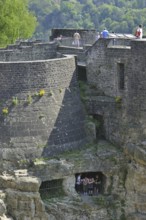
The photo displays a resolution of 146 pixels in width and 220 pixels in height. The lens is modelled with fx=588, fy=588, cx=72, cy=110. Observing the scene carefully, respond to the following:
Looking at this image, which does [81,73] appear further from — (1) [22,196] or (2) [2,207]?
(2) [2,207]

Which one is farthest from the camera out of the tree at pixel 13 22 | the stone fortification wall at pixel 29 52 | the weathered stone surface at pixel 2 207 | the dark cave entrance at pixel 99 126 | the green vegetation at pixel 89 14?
the green vegetation at pixel 89 14

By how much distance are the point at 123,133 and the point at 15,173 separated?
17.6 ft

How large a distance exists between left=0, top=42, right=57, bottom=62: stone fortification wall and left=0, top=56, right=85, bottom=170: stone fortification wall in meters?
4.53

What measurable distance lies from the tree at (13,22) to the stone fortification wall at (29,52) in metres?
14.3

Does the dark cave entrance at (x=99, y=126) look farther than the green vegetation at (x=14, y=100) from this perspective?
Yes

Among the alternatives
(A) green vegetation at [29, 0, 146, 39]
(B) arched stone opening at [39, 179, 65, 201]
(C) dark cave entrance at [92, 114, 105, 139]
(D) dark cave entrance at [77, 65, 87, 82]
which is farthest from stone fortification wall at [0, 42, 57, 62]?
(A) green vegetation at [29, 0, 146, 39]

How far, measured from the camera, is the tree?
46.8 meters

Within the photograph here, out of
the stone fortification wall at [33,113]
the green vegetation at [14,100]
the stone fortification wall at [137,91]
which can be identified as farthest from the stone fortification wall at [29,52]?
the stone fortification wall at [137,91]

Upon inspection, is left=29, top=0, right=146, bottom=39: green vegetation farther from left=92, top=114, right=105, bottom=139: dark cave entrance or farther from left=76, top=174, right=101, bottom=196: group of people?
left=76, top=174, right=101, bottom=196: group of people

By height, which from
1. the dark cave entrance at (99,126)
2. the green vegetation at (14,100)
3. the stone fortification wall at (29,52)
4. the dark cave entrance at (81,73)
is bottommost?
the dark cave entrance at (99,126)

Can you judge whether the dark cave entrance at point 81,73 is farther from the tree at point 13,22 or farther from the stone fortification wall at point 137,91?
the tree at point 13,22

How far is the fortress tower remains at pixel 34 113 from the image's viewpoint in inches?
1021

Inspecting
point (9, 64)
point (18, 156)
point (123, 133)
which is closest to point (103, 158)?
point (123, 133)

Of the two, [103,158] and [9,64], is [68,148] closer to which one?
[103,158]
